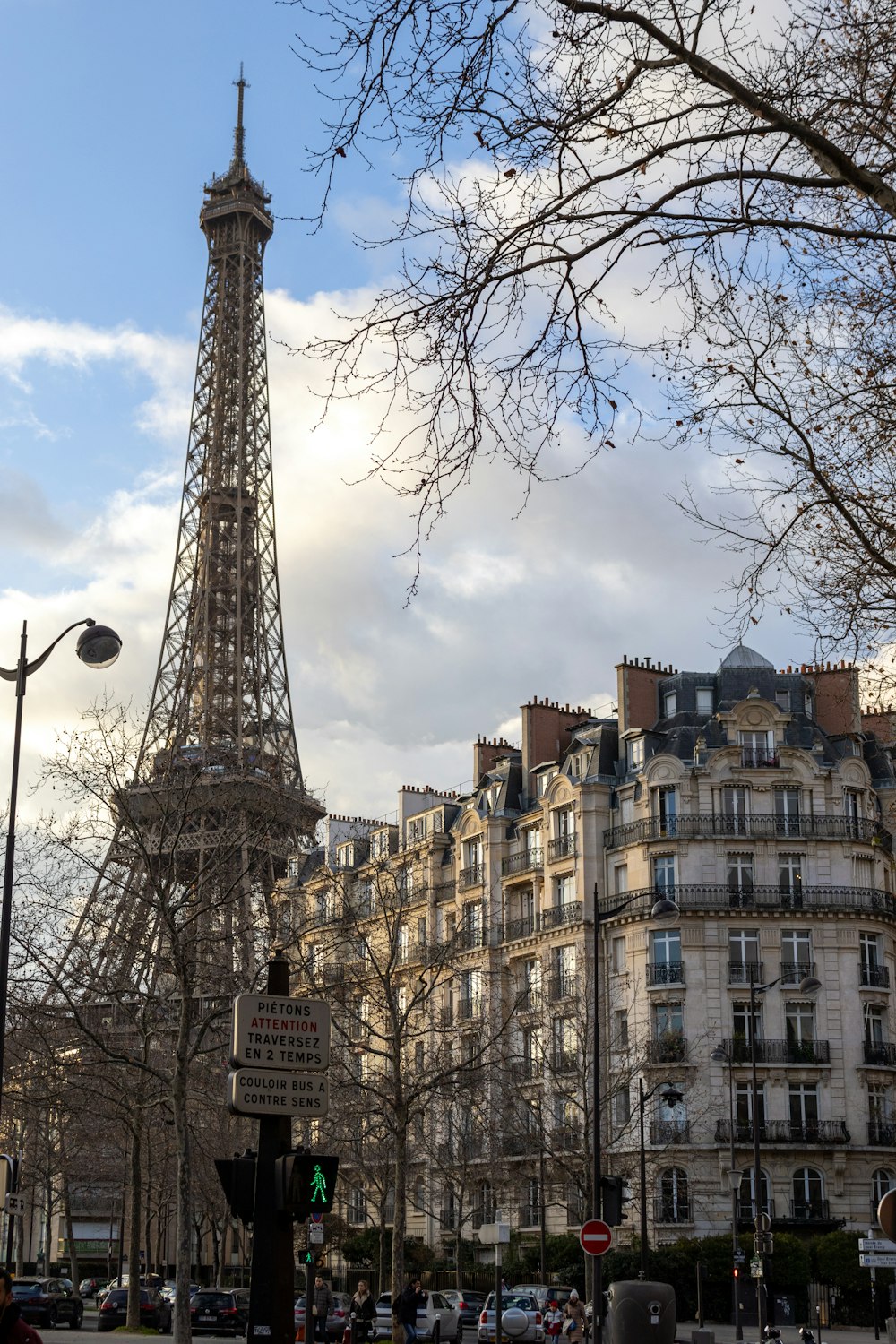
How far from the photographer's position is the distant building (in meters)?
55.6

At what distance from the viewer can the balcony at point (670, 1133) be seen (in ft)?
182

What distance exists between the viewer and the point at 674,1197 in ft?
182

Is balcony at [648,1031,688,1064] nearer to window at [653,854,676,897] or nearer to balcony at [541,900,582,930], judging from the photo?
window at [653,854,676,897]

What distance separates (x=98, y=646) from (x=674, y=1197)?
35790mm

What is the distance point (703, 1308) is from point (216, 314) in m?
65.8

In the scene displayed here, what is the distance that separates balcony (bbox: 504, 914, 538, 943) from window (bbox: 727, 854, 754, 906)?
8.64 m

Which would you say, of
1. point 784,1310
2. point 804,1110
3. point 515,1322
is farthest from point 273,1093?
point 804,1110

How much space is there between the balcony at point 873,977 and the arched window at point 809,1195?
6379mm

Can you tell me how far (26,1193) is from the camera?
85.6 m

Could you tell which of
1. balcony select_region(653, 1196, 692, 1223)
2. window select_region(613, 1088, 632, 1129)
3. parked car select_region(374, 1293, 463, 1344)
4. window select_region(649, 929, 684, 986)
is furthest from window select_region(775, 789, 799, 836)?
parked car select_region(374, 1293, 463, 1344)

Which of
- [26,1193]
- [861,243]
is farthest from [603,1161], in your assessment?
[861,243]

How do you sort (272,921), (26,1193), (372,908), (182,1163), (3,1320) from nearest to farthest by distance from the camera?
(3,1320) < (182,1163) < (272,921) < (372,908) < (26,1193)

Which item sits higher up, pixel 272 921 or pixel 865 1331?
pixel 272 921

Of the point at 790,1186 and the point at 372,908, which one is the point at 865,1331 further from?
the point at 372,908
